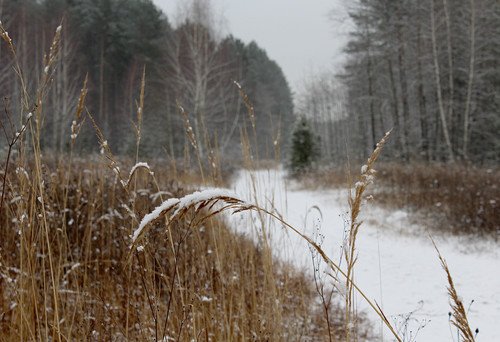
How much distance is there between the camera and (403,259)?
458 centimetres

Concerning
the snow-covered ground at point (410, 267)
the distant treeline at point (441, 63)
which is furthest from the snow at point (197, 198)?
the distant treeline at point (441, 63)

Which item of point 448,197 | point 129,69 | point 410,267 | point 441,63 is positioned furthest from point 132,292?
point 129,69

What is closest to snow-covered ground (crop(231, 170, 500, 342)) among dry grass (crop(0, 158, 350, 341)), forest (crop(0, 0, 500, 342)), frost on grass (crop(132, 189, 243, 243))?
forest (crop(0, 0, 500, 342))

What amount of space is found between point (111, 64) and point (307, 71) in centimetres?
1919

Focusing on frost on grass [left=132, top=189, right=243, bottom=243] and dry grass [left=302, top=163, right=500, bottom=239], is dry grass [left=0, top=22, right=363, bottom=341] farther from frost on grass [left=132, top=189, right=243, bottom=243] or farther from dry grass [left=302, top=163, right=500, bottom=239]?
dry grass [left=302, top=163, right=500, bottom=239]

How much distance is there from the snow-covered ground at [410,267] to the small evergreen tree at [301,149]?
984cm

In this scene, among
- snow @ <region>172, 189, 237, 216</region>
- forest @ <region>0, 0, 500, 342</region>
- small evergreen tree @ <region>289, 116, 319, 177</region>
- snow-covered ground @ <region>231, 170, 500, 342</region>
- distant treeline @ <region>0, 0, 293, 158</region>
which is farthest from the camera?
distant treeline @ <region>0, 0, 293, 158</region>

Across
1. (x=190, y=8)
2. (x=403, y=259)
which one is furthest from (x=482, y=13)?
(x=403, y=259)

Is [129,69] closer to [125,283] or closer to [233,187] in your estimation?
A: [233,187]

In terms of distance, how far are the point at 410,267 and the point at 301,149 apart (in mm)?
12910

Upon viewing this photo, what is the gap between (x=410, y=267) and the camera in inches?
165

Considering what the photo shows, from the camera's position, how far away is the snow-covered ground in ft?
8.18

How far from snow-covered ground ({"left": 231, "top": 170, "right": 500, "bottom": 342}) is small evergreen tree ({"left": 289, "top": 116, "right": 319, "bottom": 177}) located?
9.84 metres

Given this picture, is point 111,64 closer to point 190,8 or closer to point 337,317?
point 190,8
